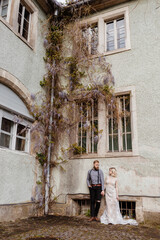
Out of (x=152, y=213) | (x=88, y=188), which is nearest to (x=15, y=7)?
(x=88, y=188)

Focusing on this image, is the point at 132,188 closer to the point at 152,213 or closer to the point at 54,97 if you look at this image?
the point at 152,213

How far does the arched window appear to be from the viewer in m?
6.43

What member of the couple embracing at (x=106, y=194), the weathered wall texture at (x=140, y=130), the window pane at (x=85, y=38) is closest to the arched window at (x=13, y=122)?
the weathered wall texture at (x=140, y=130)

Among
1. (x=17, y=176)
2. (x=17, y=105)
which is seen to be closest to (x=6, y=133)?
(x=17, y=105)

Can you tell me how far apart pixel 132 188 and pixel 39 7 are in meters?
6.80

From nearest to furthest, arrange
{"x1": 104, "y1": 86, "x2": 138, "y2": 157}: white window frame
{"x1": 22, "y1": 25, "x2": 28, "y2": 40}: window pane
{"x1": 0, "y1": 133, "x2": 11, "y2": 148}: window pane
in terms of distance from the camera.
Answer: {"x1": 0, "y1": 133, "x2": 11, "y2": 148}: window pane, {"x1": 104, "y1": 86, "x2": 138, "y2": 157}: white window frame, {"x1": 22, "y1": 25, "x2": 28, "y2": 40}: window pane

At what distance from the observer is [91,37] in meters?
8.80

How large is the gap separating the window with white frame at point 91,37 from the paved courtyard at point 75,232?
5.77m

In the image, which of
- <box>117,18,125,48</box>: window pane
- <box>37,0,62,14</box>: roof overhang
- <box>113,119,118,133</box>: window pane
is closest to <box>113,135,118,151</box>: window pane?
<box>113,119,118,133</box>: window pane

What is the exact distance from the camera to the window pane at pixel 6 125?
255 inches

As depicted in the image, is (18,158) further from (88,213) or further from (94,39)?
(94,39)

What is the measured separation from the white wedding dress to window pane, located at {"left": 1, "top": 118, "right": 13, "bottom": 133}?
10.1 ft

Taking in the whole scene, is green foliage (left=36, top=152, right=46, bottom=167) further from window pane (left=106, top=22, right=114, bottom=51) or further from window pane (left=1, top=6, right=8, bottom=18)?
window pane (left=106, top=22, right=114, bottom=51)

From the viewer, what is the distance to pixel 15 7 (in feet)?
23.8
